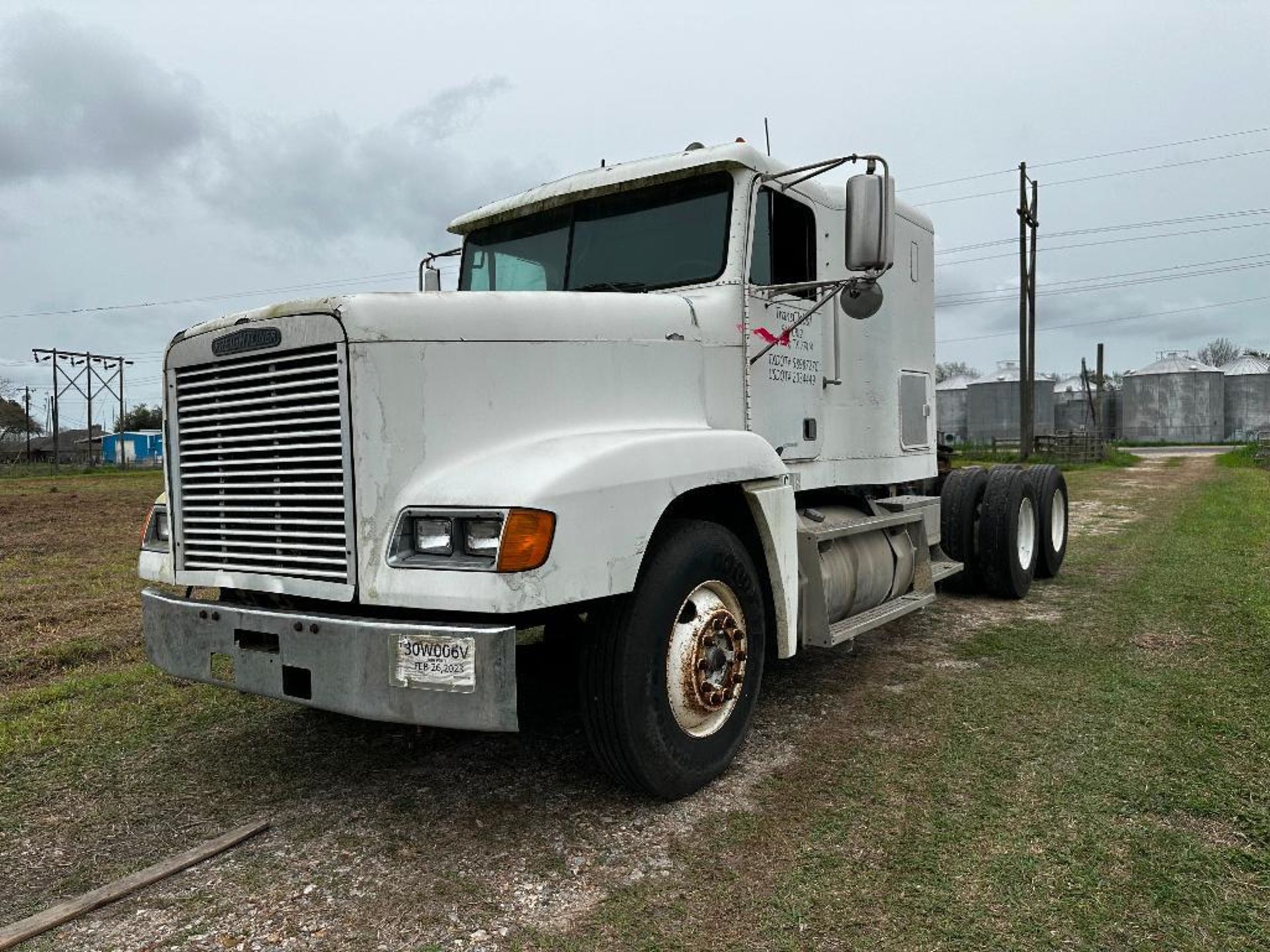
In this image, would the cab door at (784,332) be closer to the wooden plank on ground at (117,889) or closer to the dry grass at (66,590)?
the wooden plank on ground at (117,889)

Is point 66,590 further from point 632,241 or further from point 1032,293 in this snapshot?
point 1032,293

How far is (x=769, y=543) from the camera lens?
438 cm

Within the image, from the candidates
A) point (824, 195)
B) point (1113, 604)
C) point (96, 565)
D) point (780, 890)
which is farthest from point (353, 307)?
point (96, 565)

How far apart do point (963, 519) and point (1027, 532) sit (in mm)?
919

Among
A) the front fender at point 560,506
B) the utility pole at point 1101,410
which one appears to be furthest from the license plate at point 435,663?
the utility pole at point 1101,410

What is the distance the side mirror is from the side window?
538 mm

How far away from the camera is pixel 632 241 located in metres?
4.90

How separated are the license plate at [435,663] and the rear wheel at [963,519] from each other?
5.87 meters

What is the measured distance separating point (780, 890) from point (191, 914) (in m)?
1.92

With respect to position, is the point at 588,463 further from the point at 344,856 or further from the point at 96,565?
the point at 96,565

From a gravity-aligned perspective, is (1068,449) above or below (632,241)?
below

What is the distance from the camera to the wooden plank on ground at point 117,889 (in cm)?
287

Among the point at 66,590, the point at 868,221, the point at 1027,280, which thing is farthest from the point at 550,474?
the point at 1027,280

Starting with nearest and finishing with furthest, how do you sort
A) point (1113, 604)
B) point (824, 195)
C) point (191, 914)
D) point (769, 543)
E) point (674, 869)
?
point (191, 914), point (674, 869), point (769, 543), point (824, 195), point (1113, 604)
